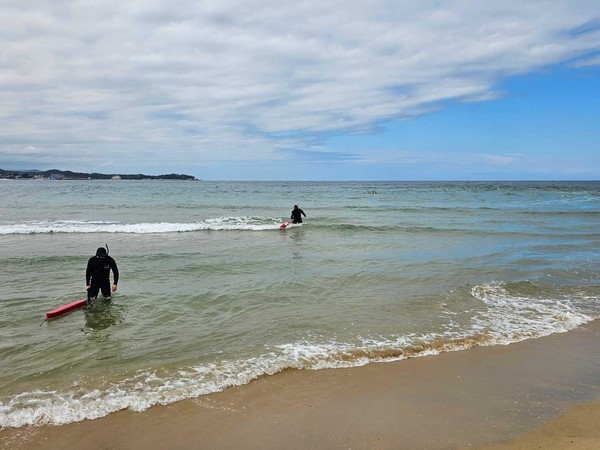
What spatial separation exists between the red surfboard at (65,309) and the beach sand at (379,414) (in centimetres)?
429

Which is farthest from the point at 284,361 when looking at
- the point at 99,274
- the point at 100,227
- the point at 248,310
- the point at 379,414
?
the point at 100,227

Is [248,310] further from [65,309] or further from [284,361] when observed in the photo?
[65,309]

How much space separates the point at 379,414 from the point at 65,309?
7.06 metres

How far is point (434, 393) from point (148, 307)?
6.55 m

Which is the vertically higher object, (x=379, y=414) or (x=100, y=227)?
(x=100, y=227)

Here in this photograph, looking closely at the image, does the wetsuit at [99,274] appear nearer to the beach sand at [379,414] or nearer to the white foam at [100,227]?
the beach sand at [379,414]

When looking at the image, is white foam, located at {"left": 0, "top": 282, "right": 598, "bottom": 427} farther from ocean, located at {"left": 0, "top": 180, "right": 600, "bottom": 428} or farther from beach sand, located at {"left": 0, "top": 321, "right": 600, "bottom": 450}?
beach sand, located at {"left": 0, "top": 321, "right": 600, "bottom": 450}

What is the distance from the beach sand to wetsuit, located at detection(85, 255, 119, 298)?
5.39m

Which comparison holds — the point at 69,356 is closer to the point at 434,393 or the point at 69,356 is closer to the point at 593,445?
the point at 434,393

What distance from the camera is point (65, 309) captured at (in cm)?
892

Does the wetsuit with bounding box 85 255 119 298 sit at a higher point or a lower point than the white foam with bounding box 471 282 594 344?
higher

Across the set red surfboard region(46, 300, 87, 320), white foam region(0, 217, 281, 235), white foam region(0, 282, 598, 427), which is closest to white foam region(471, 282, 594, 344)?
white foam region(0, 282, 598, 427)

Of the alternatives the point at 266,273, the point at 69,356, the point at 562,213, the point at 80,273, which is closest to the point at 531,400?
the point at 69,356

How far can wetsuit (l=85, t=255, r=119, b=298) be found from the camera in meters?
9.80
